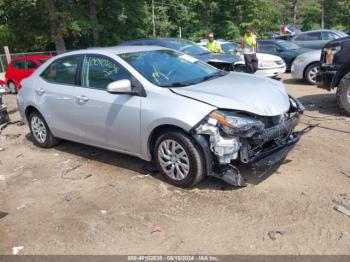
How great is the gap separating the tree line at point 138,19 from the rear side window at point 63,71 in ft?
64.3

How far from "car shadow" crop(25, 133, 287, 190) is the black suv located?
3.01 m

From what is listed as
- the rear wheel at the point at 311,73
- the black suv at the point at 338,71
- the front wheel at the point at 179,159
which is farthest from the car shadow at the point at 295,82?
the front wheel at the point at 179,159

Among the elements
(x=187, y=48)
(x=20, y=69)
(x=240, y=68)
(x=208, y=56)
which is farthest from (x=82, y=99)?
(x=20, y=69)

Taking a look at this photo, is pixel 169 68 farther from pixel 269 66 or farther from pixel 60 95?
pixel 269 66

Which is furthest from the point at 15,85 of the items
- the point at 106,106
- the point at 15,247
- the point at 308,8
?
the point at 308,8

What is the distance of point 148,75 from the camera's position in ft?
17.9

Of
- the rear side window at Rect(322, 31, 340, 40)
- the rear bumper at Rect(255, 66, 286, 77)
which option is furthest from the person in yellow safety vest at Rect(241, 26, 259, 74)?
the rear side window at Rect(322, 31, 340, 40)

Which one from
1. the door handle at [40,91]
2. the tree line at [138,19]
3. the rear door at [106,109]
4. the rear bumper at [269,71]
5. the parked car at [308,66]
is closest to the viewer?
the rear door at [106,109]

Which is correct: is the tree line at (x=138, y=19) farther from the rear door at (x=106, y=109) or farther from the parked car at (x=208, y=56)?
the rear door at (x=106, y=109)

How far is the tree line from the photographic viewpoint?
26.6 meters

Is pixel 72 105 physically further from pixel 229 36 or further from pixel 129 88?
pixel 229 36

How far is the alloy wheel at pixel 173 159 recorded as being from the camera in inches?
196

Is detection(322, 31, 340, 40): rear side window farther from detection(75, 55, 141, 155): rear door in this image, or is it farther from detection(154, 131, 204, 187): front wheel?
detection(154, 131, 204, 187): front wheel

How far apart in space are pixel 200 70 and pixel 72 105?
1.92m
